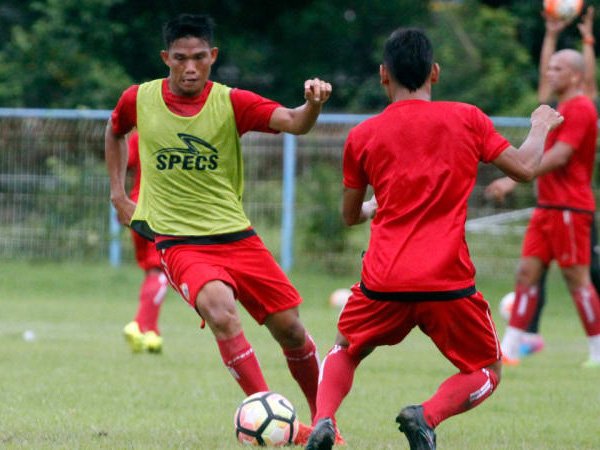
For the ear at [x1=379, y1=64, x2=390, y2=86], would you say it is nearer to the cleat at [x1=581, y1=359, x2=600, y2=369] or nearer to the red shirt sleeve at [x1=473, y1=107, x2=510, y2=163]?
the red shirt sleeve at [x1=473, y1=107, x2=510, y2=163]

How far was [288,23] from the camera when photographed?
39.0 meters

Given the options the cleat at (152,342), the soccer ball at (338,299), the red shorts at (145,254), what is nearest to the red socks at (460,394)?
the cleat at (152,342)

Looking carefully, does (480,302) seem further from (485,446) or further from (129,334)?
(129,334)

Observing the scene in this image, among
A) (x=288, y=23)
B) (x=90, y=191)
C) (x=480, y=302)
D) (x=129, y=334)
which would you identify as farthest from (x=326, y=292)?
(x=288, y=23)

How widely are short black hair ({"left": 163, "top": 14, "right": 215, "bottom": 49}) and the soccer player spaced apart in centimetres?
398

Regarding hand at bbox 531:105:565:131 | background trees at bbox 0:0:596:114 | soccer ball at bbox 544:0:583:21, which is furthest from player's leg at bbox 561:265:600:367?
background trees at bbox 0:0:596:114

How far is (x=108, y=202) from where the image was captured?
63.8 ft

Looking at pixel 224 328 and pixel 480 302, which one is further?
pixel 224 328

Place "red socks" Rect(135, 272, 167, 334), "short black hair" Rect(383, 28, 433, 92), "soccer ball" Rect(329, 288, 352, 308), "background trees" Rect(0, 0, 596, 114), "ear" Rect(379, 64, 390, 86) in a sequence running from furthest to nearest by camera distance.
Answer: "background trees" Rect(0, 0, 596, 114), "soccer ball" Rect(329, 288, 352, 308), "red socks" Rect(135, 272, 167, 334), "ear" Rect(379, 64, 390, 86), "short black hair" Rect(383, 28, 433, 92)

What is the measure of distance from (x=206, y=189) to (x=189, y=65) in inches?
25.8

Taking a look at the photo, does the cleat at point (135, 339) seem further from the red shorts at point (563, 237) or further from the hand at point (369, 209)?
the hand at point (369, 209)

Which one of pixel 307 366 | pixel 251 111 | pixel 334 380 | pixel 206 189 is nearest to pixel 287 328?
pixel 307 366

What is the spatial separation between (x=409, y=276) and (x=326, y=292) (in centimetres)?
1225

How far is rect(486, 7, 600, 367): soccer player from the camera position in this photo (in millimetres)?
10578
